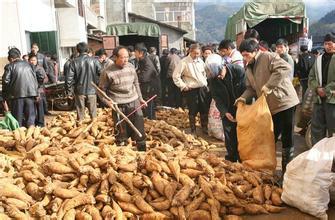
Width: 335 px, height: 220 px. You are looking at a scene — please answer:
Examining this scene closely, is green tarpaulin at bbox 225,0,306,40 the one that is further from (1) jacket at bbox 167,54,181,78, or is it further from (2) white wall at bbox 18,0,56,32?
(2) white wall at bbox 18,0,56,32

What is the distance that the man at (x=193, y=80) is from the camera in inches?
303

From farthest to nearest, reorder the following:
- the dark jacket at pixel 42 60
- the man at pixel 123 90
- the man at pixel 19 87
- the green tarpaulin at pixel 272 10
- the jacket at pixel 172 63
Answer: the green tarpaulin at pixel 272 10, the jacket at pixel 172 63, the dark jacket at pixel 42 60, the man at pixel 19 87, the man at pixel 123 90

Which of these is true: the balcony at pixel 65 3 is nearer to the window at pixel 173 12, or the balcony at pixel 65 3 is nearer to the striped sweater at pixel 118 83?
the striped sweater at pixel 118 83

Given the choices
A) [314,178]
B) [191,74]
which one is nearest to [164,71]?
[191,74]

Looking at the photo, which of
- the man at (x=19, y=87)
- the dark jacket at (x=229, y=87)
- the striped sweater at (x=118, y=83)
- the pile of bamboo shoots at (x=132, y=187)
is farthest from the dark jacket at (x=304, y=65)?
the man at (x=19, y=87)

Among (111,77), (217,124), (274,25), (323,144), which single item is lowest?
(217,124)

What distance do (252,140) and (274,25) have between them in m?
14.2

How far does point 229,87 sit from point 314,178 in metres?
2.39

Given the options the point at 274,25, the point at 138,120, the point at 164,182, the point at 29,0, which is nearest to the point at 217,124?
the point at 138,120

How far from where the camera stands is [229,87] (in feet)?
18.2

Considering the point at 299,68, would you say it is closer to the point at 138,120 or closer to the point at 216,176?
the point at 138,120

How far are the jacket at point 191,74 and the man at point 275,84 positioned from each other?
273 centimetres

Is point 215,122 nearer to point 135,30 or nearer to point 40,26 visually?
point 40,26

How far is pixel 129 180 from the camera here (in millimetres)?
3781
